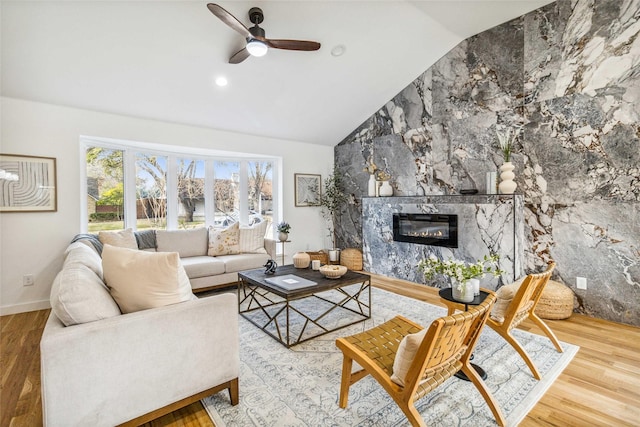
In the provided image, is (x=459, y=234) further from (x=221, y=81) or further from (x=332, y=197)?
(x=221, y=81)

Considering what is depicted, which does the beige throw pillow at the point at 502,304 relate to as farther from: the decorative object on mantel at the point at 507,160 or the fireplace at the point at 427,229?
the fireplace at the point at 427,229

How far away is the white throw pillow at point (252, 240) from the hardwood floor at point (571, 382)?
2.37 m

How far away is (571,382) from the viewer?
2.11m

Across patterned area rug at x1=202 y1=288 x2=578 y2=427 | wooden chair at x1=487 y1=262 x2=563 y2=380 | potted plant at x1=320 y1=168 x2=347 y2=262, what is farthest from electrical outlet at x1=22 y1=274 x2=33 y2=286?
wooden chair at x1=487 y1=262 x2=563 y2=380

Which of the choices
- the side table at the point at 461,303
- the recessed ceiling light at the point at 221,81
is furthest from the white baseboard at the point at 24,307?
the side table at the point at 461,303

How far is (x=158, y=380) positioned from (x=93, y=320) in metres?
0.46

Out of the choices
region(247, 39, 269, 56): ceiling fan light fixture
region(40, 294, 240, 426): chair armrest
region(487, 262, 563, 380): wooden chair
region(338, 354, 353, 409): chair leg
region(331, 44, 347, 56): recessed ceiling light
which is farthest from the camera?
region(331, 44, 347, 56): recessed ceiling light

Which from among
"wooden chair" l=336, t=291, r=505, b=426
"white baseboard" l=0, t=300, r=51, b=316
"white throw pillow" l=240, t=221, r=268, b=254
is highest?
"white throw pillow" l=240, t=221, r=268, b=254

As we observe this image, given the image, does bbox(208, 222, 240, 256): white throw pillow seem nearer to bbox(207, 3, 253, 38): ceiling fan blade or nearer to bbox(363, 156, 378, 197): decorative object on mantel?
bbox(363, 156, 378, 197): decorative object on mantel

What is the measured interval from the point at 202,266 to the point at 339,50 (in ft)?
10.7

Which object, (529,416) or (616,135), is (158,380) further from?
(616,135)

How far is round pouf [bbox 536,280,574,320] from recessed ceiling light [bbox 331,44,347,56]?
3640mm

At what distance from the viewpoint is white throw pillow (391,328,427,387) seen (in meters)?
1.44

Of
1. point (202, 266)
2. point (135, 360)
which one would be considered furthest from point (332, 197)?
point (135, 360)
